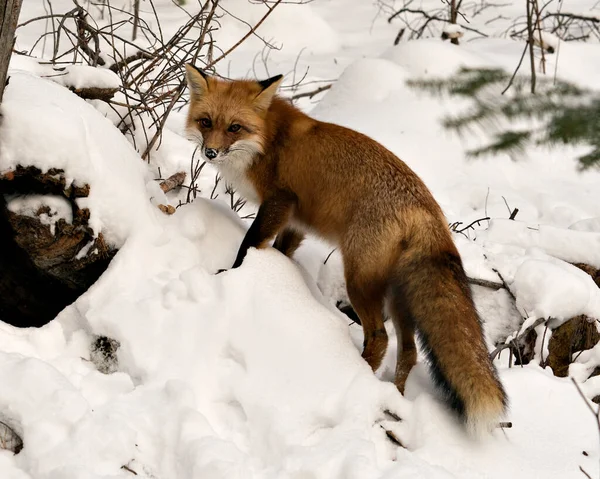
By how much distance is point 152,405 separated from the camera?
3.11 metres

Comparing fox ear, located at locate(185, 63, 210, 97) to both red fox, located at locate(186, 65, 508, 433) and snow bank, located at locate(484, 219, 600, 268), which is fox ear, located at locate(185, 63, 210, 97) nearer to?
red fox, located at locate(186, 65, 508, 433)

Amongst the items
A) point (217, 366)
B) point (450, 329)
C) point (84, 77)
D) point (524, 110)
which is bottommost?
point (217, 366)

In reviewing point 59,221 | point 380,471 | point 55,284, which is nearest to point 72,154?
point 59,221

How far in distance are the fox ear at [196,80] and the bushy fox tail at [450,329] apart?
1648mm

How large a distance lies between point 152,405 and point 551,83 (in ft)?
7.58

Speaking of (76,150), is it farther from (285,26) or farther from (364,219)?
(285,26)

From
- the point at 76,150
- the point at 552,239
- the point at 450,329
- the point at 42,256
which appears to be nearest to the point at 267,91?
the point at 76,150

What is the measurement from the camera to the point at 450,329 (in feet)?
10.7

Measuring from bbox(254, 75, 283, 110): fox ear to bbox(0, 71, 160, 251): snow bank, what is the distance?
2.83 ft

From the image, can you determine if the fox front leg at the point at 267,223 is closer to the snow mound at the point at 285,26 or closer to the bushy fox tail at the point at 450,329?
the bushy fox tail at the point at 450,329

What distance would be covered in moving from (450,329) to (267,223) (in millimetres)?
1259

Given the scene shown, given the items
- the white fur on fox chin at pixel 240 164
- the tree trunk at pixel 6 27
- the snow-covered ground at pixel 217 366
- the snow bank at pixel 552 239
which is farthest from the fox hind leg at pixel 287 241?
the snow bank at pixel 552 239

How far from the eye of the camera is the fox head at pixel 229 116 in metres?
4.04

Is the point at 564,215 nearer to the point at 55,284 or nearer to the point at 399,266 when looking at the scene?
the point at 399,266
